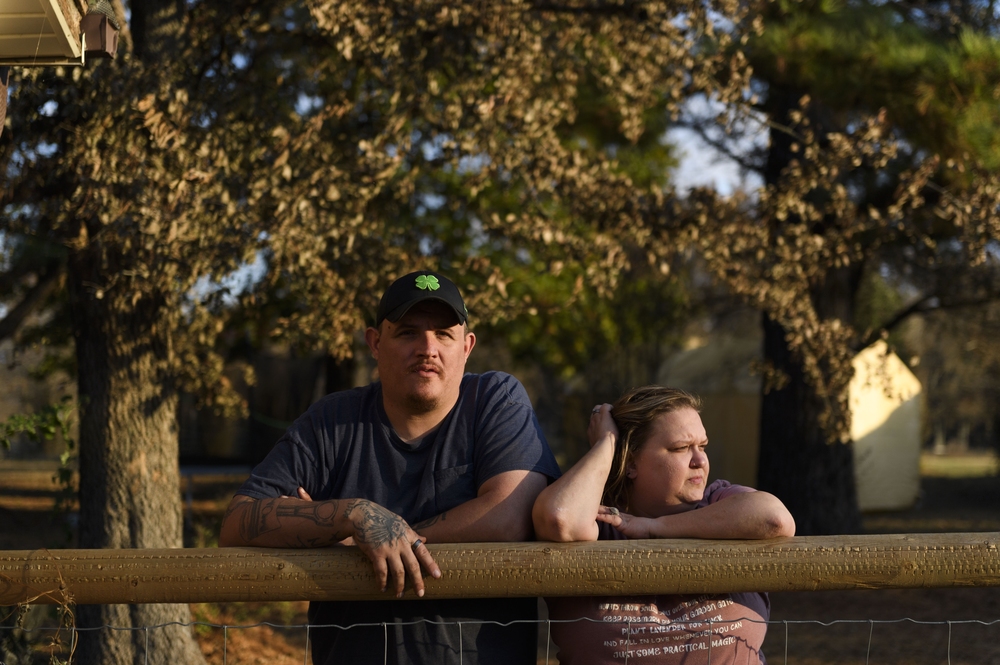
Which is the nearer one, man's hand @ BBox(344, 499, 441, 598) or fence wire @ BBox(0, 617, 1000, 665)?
man's hand @ BBox(344, 499, 441, 598)

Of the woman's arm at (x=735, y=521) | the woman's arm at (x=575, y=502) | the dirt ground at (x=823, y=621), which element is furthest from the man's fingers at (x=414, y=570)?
the dirt ground at (x=823, y=621)

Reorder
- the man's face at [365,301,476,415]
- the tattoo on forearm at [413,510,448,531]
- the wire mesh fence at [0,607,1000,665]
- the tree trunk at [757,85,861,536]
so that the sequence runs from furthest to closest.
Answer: the tree trunk at [757,85,861,536] < the wire mesh fence at [0,607,1000,665] < the man's face at [365,301,476,415] < the tattoo on forearm at [413,510,448,531]

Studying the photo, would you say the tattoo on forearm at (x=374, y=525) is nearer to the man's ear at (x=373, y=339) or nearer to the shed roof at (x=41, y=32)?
the man's ear at (x=373, y=339)

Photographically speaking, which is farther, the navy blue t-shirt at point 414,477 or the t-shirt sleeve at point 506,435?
the t-shirt sleeve at point 506,435

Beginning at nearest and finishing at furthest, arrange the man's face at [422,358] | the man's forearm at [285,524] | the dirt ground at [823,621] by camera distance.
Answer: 1. the man's forearm at [285,524]
2. the man's face at [422,358]
3. the dirt ground at [823,621]

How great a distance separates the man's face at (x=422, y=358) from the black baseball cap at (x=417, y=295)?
2 cm

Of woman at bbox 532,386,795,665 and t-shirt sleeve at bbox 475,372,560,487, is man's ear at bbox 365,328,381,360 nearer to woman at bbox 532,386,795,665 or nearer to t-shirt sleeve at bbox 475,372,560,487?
t-shirt sleeve at bbox 475,372,560,487

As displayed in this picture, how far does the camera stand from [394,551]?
1820mm

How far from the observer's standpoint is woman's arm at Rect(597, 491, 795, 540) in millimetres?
1950

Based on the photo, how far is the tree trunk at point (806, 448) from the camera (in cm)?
894

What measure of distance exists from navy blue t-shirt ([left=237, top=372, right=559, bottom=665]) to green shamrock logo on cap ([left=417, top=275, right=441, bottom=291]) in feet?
0.87

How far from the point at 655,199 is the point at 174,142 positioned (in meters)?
2.78

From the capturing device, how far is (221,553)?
6.14 ft

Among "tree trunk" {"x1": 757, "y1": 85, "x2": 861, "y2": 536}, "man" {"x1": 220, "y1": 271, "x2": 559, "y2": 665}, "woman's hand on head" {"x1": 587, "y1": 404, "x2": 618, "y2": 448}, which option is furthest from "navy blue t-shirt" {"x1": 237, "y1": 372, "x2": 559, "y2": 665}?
"tree trunk" {"x1": 757, "y1": 85, "x2": 861, "y2": 536}
